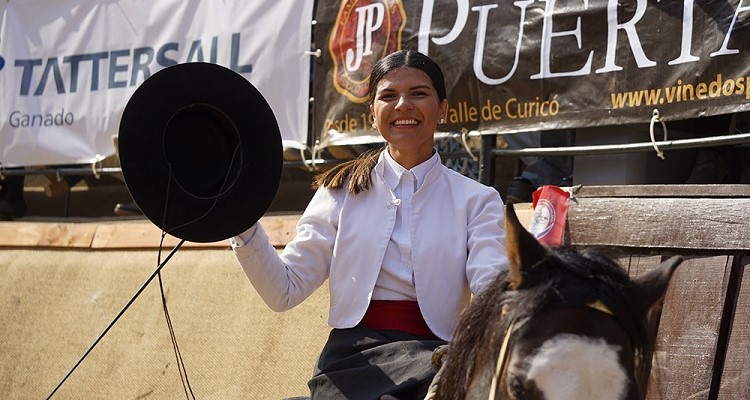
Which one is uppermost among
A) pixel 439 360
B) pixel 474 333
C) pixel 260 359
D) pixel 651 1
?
pixel 651 1

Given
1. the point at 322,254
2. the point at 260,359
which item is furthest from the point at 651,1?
the point at 260,359

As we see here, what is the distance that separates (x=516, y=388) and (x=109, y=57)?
5.69 metres

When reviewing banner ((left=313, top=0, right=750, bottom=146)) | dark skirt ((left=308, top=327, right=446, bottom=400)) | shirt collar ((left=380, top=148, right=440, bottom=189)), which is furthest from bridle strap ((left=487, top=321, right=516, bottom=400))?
banner ((left=313, top=0, right=750, bottom=146))

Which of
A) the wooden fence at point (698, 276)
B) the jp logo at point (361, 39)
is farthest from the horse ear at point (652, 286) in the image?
the jp logo at point (361, 39)

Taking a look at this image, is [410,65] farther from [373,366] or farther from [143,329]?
[143,329]

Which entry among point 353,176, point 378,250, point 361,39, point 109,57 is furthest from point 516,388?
point 109,57

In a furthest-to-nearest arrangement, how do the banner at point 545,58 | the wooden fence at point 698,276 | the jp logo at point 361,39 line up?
the jp logo at point 361,39 → the banner at point 545,58 → the wooden fence at point 698,276

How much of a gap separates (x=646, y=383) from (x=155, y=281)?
4.62 meters

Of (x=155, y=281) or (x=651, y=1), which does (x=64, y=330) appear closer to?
(x=155, y=281)

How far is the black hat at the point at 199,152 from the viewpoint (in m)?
3.08

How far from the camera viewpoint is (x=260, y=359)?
579 centimetres

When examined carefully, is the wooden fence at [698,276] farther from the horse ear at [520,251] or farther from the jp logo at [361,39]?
the jp logo at [361,39]

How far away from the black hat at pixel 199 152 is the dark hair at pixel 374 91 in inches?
14.7

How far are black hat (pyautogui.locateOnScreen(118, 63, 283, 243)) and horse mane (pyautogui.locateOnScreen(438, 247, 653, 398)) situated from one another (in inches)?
38.8
